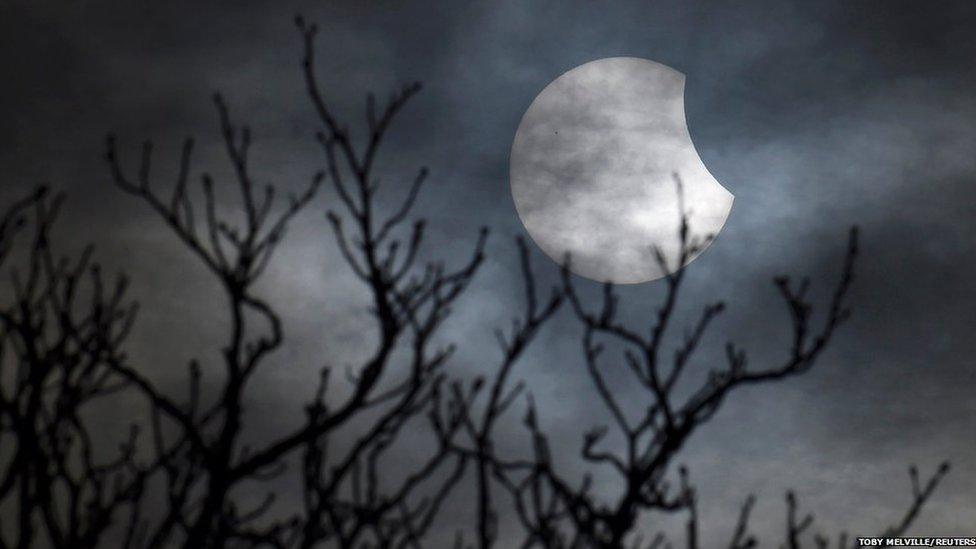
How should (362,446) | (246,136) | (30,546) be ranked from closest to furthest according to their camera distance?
(30,546) < (362,446) < (246,136)

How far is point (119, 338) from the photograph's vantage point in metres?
5.82

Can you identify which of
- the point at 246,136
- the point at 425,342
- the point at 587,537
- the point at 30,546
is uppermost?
the point at 246,136

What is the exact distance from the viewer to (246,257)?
17.8 ft

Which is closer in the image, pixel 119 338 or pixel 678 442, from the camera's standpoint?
pixel 678 442

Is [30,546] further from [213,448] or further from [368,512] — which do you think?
[368,512]

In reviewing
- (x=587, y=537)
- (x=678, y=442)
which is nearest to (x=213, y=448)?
(x=587, y=537)

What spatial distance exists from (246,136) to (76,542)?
2.69 metres

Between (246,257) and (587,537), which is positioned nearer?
(246,257)

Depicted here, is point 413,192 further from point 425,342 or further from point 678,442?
point 678,442

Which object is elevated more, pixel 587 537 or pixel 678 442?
pixel 678 442

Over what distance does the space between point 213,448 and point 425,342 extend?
1.45 meters

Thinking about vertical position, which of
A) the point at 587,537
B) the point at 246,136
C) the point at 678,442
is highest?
the point at 246,136

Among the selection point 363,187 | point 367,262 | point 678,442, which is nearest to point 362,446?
point 367,262

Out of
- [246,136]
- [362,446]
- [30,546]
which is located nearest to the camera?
[30,546]
